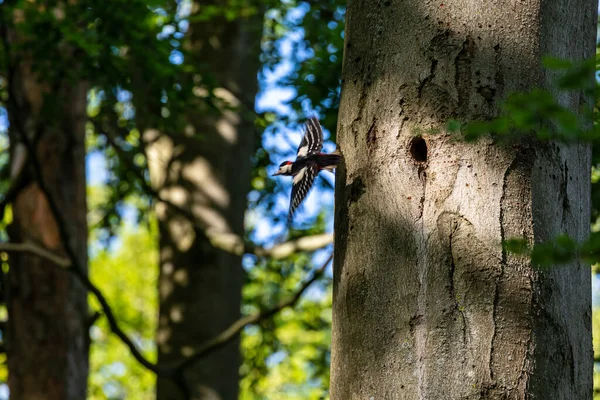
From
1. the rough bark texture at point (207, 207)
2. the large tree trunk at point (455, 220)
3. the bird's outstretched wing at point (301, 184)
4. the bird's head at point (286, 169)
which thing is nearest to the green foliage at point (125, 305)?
the rough bark texture at point (207, 207)

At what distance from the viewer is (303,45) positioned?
5.84m

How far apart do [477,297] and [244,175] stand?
514cm

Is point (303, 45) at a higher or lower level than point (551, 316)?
higher

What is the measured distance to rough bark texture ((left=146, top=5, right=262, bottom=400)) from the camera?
6.00 m

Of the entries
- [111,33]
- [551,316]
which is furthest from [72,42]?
[551,316]

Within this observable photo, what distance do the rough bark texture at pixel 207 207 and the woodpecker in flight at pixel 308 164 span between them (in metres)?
3.13

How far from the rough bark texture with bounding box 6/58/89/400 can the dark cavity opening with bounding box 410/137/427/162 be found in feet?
12.9

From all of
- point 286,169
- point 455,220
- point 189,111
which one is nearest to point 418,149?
point 455,220

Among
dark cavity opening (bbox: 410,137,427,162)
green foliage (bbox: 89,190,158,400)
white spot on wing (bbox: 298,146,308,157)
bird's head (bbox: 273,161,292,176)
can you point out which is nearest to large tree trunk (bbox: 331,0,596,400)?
dark cavity opening (bbox: 410,137,427,162)

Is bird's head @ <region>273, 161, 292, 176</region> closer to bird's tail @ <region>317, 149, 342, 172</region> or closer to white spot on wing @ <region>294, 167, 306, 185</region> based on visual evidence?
white spot on wing @ <region>294, 167, 306, 185</region>

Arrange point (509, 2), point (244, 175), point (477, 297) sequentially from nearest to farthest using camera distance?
point (477, 297) → point (509, 2) → point (244, 175)

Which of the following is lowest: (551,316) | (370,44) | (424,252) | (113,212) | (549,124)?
(551,316)

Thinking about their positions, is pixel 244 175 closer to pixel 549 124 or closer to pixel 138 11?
pixel 138 11

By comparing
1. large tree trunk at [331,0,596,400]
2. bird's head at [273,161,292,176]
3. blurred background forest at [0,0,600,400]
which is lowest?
large tree trunk at [331,0,596,400]
